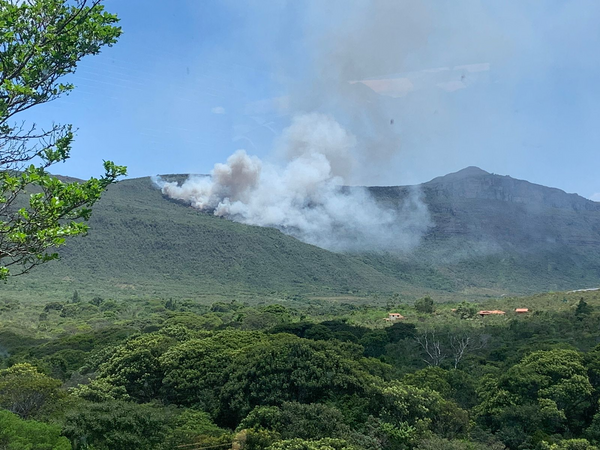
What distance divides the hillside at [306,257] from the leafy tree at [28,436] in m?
79.9

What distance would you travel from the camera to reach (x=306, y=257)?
440ft

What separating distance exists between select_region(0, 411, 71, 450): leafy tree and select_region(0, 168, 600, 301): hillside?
79.9 metres

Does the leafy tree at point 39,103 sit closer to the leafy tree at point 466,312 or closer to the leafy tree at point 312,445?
the leafy tree at point 312,445

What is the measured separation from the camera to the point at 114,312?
72312 millimetres

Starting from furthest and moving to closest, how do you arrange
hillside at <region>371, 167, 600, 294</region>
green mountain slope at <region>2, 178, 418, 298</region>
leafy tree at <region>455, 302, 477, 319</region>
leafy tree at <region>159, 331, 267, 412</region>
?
1. hillside at <region>371, 167, 600, 294</region>
2. green mountain slope at <region>2, 178, 418, 298</region>
3. leafy tree at <region>455, 302, 477, 319</region>
4. leafy tree at <region>159, 331, 267, 412</region>

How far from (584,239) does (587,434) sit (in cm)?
16139

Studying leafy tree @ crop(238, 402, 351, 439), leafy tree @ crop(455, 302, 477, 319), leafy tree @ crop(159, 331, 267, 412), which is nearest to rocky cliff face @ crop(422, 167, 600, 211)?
leafy tree @ crop(455, 302, 477, 319)

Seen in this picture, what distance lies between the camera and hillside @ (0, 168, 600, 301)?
109 m

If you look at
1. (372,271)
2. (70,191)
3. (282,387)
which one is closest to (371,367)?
(282,387)

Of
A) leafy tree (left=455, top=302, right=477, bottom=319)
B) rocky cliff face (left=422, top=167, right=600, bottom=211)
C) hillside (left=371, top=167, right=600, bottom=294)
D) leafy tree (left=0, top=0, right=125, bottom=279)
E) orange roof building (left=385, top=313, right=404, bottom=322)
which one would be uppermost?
rocky cliff face (left=422, top=167, right=600, bottom=211)

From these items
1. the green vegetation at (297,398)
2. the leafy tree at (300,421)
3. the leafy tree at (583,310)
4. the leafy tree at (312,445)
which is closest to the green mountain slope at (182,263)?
the leafy tree at (583,310)

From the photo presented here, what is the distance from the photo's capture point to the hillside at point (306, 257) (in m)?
109

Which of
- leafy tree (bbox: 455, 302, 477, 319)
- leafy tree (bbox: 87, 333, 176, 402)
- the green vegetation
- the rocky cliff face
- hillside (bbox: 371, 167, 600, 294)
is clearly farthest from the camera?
the rocky cliff face

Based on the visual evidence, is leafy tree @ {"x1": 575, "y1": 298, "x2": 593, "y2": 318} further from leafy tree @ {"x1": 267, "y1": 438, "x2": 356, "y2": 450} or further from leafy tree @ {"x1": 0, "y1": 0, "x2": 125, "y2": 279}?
leafy tree @ {"x1": 0, "y1": 0, "x2": 125, "y2": 279}
